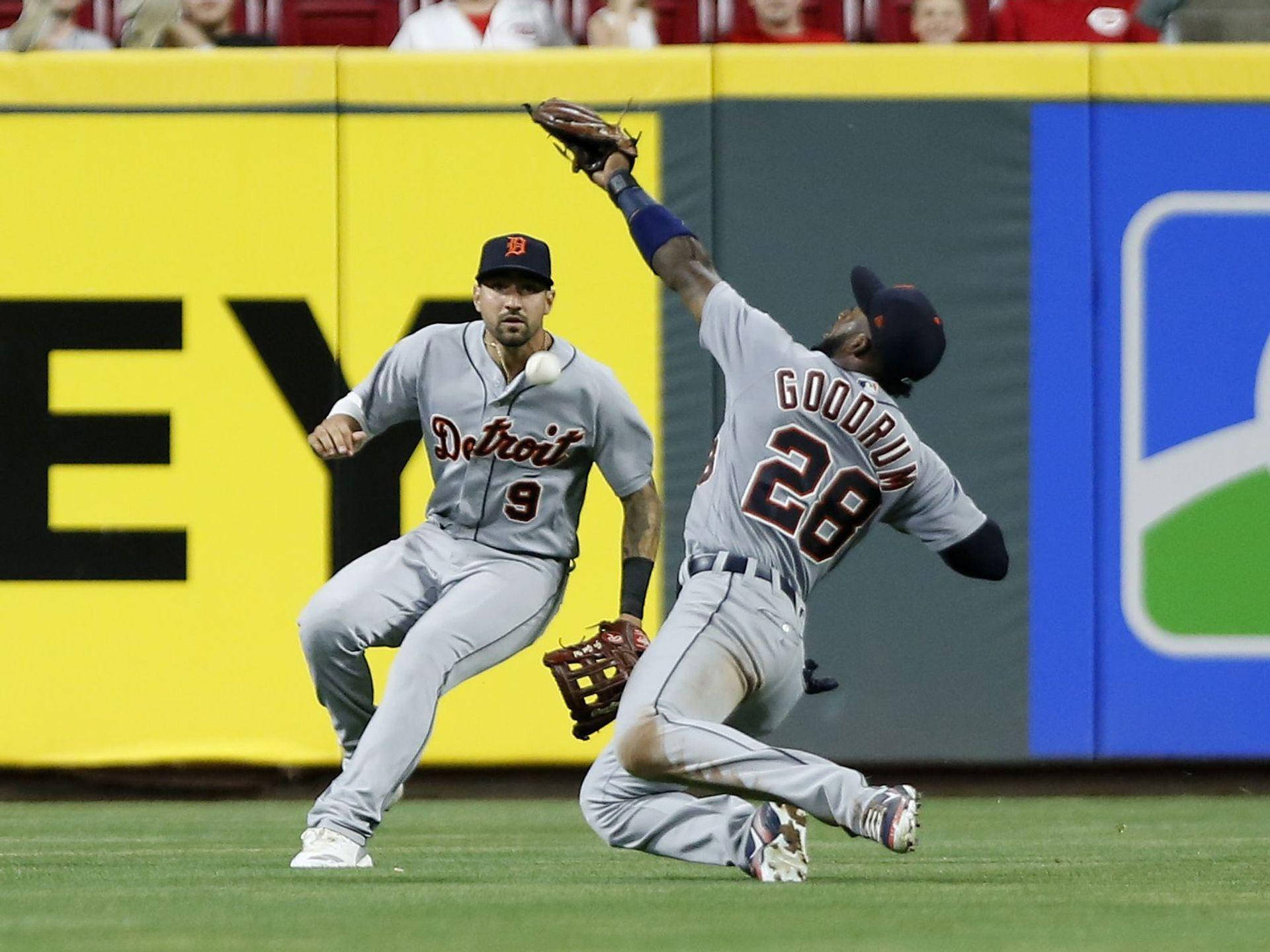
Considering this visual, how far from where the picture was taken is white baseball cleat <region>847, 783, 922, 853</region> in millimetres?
4863

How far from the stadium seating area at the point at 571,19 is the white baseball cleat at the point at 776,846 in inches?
189

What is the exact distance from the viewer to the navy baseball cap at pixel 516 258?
597cm

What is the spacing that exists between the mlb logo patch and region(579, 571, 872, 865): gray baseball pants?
309cm

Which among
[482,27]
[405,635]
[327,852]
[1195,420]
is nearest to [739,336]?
[405,635]

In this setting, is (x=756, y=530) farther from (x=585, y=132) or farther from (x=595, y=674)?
(x=585, y=132)

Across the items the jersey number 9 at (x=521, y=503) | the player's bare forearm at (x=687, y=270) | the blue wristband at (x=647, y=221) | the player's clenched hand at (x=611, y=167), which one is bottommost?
the jersey number 9 at (x=521, y=503)

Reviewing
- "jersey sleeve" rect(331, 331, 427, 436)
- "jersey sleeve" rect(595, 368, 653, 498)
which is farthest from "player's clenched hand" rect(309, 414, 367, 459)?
"jersey sleeve" rect(595, 368, 653, 498)

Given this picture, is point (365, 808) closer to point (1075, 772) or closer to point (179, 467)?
point (179, 467)

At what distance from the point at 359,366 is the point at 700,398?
122 centimetres

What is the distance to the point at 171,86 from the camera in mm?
8188

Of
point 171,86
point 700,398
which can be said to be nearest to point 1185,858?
point 700,398

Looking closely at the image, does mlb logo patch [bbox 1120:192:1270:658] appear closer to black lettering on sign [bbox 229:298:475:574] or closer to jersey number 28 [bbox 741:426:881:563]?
black lettering on sign [bbox 229:298:475:574]

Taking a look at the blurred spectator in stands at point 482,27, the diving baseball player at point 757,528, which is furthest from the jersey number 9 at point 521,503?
the blurred spectator in stands at point 482,27

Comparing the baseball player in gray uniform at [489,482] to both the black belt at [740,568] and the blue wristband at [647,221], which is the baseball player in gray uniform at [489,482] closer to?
the blue wristband at [647,221]
